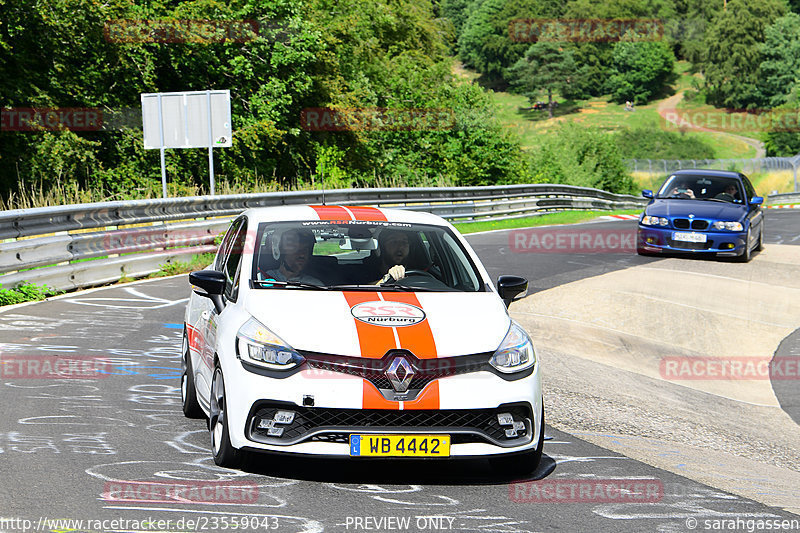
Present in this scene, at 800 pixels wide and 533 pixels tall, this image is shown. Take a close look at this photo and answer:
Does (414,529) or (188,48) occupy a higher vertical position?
(188,48)

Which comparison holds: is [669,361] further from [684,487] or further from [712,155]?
[712,155]

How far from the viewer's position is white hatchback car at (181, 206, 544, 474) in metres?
5.43

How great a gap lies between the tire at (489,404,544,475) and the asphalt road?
9 centimetres

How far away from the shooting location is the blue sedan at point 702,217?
63.2 ft

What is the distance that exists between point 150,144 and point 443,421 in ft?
64.3

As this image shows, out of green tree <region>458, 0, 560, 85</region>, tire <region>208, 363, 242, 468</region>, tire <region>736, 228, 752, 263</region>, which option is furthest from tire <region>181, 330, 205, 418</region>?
green tree <region>458, 0, 560, 85</region>

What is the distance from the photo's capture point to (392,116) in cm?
4512

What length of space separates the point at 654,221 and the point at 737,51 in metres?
145

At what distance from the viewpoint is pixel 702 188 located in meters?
20.6

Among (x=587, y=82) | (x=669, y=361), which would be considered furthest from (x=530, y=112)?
(x=669, y=361)
